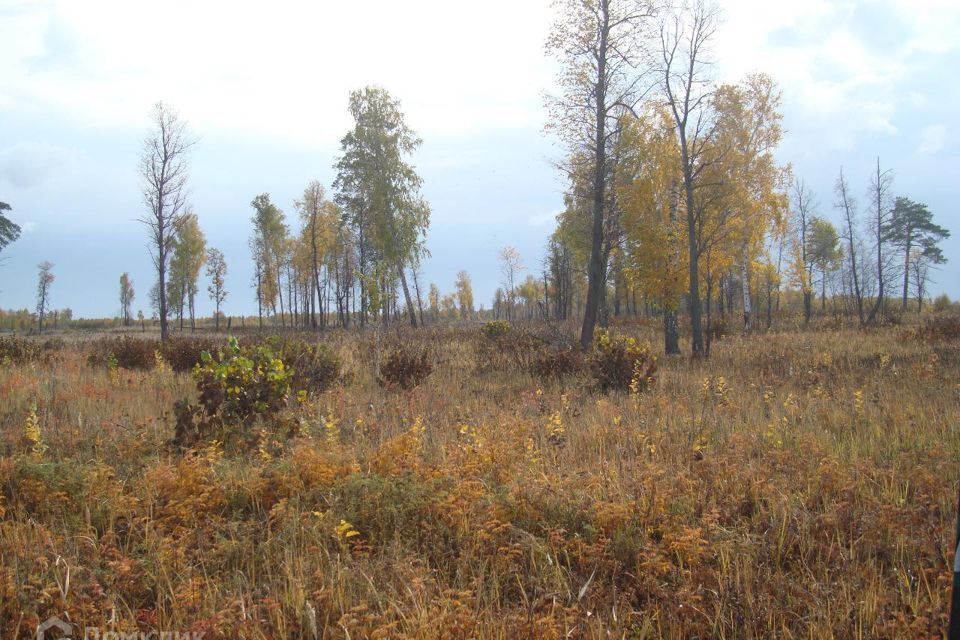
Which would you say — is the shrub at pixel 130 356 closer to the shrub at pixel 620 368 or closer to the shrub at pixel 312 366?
the shrub at pixel 312 366

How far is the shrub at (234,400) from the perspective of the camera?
552 cm

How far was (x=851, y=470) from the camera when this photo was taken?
4422 mm

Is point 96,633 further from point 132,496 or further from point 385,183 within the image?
point 385,183

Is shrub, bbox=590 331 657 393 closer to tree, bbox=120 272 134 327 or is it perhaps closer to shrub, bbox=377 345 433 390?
shrub, bbox=377 345 433 390

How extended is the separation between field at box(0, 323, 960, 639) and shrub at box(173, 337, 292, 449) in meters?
0.08

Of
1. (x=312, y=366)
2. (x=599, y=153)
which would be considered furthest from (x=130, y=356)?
(x=599, y=153)

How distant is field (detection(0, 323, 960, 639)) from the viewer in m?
2.67

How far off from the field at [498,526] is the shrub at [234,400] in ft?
0.26

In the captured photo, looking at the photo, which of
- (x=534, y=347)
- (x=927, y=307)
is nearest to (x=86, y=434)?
(x=534, y=347)

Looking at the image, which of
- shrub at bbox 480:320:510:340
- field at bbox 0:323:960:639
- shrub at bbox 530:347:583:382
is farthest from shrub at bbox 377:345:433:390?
shrub at bbox 480:320:510:340

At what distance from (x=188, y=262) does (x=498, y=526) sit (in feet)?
157

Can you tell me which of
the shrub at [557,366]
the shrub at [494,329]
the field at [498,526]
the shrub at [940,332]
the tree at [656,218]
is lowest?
the field at [498,526]

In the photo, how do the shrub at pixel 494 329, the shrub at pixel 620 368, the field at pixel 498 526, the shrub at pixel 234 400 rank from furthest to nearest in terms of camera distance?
the shrub at pixel 494 329 < the shrub at pixel 620 368 < the shrub at pixel 234 400 < the field at pixel 498 526

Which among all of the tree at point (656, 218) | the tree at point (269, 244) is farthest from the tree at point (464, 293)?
the tree at point (656, 218)
